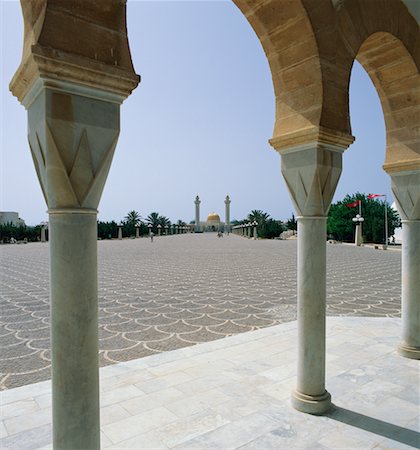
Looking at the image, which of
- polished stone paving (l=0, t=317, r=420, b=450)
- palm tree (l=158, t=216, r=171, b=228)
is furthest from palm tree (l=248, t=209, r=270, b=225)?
polished stone paving (l=0, t=317, r=420, b=450)

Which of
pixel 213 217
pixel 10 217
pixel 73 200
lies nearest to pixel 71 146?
pixel 73 200

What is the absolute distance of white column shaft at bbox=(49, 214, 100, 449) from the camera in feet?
6.92

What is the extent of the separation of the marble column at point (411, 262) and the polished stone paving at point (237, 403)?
10.6 inches

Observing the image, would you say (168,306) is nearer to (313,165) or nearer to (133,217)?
(313,165)

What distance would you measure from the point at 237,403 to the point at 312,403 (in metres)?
0.75

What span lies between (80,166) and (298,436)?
2.82m

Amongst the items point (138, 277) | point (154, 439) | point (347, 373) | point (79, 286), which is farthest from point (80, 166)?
point (138, 277)

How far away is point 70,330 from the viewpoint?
6.93 feet

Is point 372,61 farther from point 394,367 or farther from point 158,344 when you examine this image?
point 158,344

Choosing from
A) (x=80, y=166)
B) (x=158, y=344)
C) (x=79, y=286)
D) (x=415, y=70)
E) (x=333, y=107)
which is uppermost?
(x=415, y=70)

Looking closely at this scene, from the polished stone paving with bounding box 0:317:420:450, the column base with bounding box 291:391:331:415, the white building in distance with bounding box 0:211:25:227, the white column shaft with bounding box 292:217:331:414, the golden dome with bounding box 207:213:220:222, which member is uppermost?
the golden dome with bounding box 207:213:220:222

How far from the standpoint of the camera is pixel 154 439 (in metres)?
2.95

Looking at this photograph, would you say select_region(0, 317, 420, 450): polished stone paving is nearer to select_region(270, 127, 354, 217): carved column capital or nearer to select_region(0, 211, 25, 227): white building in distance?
select_region(270, 127, 354, 217): carved column capital

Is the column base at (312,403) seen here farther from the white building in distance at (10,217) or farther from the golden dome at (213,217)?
the golden dome at (213,217)
